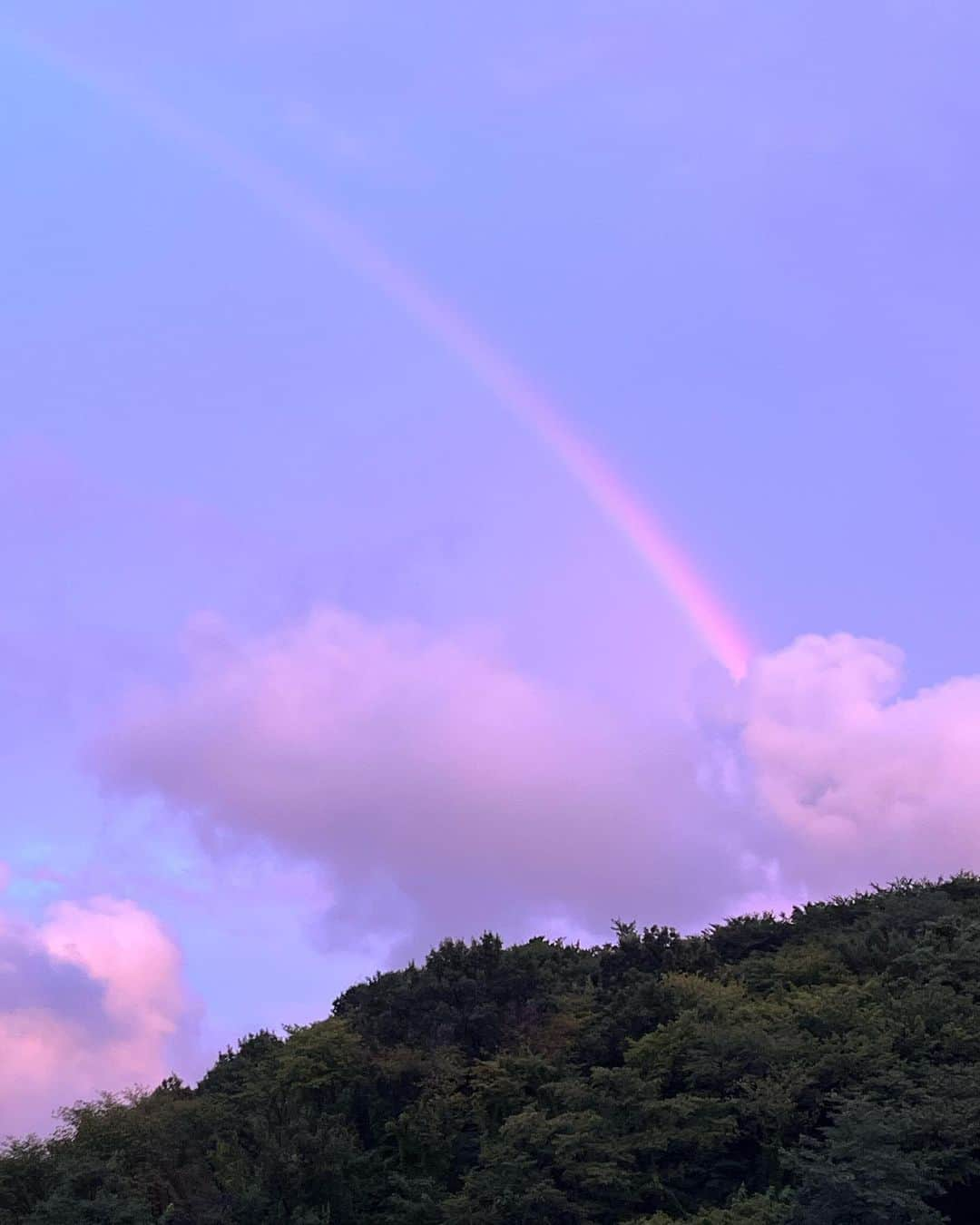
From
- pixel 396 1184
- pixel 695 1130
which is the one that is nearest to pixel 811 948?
pixel 695 1130

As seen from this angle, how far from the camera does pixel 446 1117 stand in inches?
1400

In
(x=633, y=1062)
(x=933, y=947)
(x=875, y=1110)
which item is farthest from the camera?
(x=933, y=947)

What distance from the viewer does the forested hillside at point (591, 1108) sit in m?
30.2

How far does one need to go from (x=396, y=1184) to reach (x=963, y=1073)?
13866 millimetres

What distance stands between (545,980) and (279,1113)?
9.24 metres

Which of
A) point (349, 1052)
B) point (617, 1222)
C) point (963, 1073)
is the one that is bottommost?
point (617, 1222)

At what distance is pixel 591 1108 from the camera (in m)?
33.8

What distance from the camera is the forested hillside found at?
99.0 ft

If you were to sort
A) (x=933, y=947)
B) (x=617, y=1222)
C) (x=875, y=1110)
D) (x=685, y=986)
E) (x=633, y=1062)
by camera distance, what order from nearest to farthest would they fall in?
1. (x=875, y=1110)
2. (x=617, y=1222)
3. (x=633, y=1062)
4. (x=685, y=986)
5. (x=933, y=947)

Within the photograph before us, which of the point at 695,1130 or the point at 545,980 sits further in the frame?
the point at 545,980

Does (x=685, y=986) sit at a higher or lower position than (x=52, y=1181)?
higher

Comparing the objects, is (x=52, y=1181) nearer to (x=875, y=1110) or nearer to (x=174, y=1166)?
(x=174, y=1166)

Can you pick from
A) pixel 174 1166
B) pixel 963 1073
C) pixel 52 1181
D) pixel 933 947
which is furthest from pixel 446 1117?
pixel 933 947

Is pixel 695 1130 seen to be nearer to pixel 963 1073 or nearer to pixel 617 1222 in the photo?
pixel 617 1222
